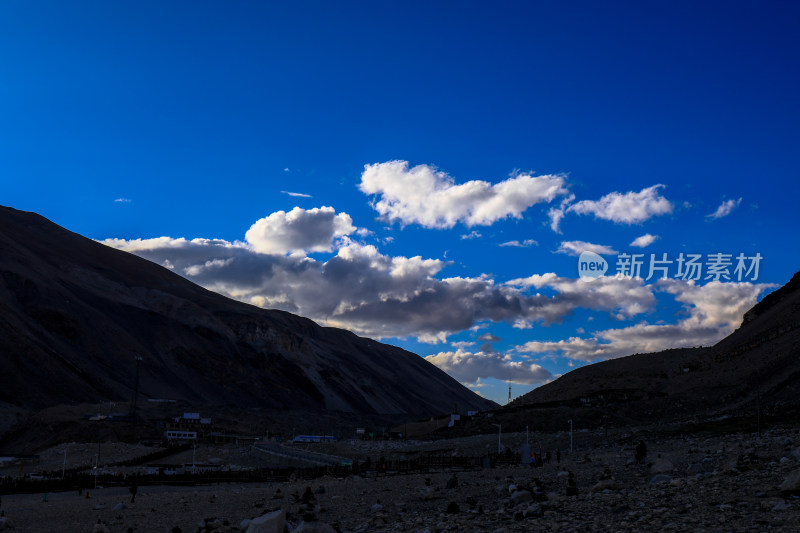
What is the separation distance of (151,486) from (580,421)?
143 feet

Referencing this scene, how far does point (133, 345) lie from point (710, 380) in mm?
109412

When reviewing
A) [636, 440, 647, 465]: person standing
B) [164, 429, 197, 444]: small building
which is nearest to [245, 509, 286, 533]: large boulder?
[636, 440, 647, 465]: person standing

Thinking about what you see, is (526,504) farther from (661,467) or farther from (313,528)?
(661,467)

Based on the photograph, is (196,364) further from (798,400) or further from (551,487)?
(551,487)

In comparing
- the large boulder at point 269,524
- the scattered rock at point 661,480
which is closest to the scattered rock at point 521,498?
the scattered rock at point 661,480

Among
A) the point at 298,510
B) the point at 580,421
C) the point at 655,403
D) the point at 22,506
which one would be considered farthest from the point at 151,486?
the point at 655,403

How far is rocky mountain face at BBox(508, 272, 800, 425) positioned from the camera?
202 feet

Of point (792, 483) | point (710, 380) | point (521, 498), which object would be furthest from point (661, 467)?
point (710, 380)

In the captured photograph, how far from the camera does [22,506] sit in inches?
1190

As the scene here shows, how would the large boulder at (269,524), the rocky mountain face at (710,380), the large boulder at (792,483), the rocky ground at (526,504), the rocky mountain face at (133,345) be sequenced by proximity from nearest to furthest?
the rocky ground at (526,504), the large boulder at (792,483), the large boulder at (269,524), the rocky mountain face at (710,380), the rocky mountain face at (133,345)

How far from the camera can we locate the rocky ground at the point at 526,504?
12245 mm

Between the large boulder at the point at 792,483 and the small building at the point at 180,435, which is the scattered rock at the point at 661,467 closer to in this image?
the large boulder at the point at 792,483

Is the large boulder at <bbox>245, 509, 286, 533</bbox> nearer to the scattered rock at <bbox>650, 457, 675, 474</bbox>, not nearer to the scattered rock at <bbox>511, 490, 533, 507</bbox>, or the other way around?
the scattered rock at <bbox>511, 490, 533, 507</bbox>

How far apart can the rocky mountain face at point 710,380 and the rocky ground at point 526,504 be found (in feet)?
75.9
